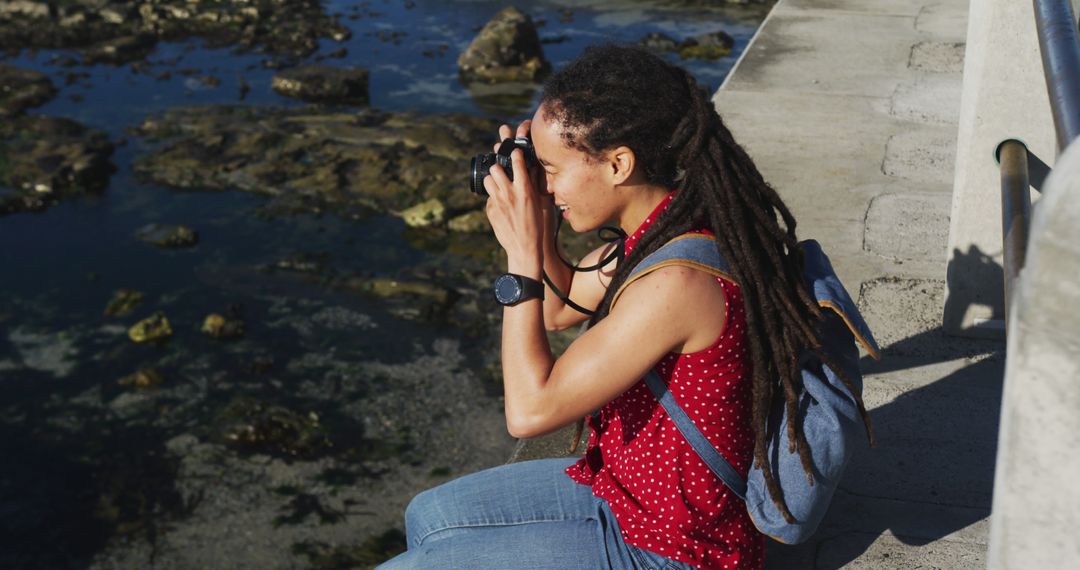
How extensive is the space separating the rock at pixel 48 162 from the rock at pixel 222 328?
3.38 m

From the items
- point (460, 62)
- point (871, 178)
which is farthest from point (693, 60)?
point (871, 178)

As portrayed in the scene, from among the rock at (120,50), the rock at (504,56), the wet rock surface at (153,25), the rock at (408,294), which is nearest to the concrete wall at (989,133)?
the rock at (408,294)

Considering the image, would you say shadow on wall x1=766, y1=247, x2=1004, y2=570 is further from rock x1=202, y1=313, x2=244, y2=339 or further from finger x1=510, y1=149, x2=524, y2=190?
rock x1=202, y1=313, x2=244, y2=339

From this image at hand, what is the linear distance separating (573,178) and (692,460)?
0.61m

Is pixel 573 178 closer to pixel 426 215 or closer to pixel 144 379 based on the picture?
pixel 144 379

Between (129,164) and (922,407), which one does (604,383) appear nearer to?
(922,407)

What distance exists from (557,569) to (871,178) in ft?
11.1

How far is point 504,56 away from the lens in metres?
14.4

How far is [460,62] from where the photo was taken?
1455 centimetres

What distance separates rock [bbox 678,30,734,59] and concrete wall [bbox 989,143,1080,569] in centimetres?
1408

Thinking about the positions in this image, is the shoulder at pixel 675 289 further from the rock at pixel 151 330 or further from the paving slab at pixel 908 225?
the rock at pixel 151 330

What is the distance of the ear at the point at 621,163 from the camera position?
7.07 ft

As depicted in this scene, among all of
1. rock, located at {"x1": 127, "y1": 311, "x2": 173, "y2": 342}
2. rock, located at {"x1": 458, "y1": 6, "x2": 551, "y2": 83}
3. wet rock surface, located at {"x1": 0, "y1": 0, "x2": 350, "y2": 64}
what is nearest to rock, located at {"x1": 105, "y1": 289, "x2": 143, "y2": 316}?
rock, located at {"x1": 127, "y1": 311, "x2": 173, "y2": 342}

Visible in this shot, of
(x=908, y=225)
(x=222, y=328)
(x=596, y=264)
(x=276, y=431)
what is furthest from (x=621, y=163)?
(x=222, y=328)
